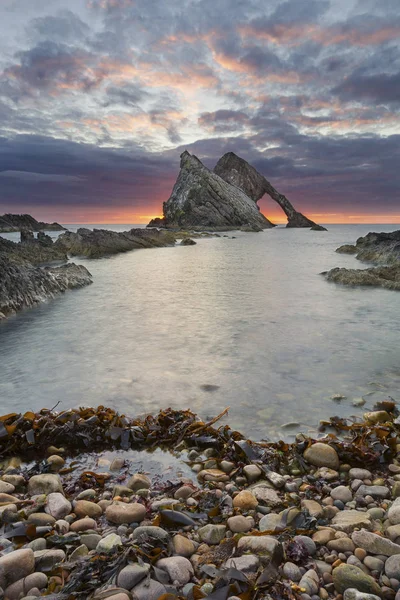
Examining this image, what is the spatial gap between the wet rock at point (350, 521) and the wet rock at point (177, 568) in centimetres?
91

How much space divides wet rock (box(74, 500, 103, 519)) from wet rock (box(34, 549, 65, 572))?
0.38m

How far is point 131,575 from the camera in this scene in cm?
182

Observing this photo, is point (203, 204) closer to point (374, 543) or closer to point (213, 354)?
point (213, 354)

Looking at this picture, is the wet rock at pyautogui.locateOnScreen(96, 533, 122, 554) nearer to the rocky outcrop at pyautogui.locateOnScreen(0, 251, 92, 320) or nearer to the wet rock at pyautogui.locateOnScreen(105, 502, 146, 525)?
the wet rock at pyautogui.locateOnScreen(105, 502, 146, 525)

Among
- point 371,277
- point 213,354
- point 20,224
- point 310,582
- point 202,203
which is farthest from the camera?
point 20,224

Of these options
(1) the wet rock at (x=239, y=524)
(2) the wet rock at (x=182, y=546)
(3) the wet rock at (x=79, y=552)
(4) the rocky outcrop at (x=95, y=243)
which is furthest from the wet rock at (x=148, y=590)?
(4) the rocky outcrop at (x=95, y=243)

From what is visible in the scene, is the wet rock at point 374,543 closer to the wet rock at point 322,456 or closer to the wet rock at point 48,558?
the wet rock at point 322,456

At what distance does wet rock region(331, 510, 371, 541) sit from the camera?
2182 millimetres

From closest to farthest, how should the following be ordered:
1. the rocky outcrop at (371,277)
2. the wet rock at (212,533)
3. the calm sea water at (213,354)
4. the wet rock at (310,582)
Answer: the wet rock at (310,582) → the wet rock at (212,533) → the calm sea water at (213,354) → the rocky outcrop at (371,277)

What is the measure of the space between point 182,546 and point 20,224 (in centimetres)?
10266

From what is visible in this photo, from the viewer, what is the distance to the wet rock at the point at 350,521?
2182 millimetres

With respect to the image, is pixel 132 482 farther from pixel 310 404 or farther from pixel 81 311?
pixel 81 311

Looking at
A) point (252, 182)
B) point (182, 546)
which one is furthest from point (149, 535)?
point (252, 182)

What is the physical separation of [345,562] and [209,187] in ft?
287
